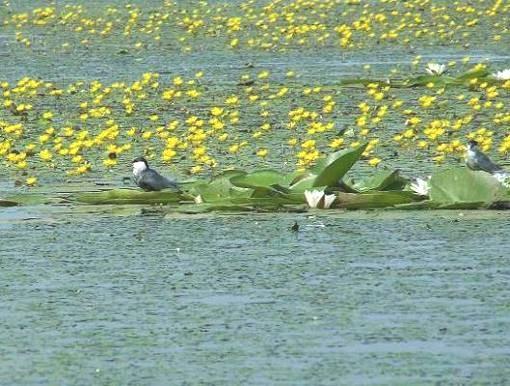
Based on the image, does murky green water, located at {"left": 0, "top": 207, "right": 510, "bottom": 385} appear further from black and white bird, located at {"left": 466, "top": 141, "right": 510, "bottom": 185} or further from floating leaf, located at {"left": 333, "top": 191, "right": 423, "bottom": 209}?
black and white bird, located at {"left": 466, "top": 141, "right": 510, "bottom": 185}

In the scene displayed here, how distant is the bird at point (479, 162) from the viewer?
980 centimetres

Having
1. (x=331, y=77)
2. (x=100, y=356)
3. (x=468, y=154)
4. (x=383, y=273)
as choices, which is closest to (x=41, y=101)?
(x=331, y=77)

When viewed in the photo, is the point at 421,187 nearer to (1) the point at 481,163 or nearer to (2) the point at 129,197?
(1) the point at 481,163

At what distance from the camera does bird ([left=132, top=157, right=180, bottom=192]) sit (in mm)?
9555

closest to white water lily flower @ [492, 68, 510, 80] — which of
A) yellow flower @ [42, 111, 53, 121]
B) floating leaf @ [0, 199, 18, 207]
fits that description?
yellow flower @ [42, 111, 53, 121]

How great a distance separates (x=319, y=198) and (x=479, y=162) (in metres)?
1.27

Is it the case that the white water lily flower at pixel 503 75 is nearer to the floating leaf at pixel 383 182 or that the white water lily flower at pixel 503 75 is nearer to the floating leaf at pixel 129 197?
the floating leaf at pixel 383 182

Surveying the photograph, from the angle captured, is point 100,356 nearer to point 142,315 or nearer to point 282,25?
point 142,315

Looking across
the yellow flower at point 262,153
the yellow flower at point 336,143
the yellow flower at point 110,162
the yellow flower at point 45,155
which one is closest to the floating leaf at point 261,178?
the yellow flower at point 262,153

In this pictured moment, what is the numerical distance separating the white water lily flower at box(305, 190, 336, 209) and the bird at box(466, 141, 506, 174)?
1.19m

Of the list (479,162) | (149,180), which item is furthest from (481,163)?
(149,180)

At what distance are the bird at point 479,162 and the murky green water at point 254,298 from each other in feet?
3.44

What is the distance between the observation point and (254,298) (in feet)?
23.0

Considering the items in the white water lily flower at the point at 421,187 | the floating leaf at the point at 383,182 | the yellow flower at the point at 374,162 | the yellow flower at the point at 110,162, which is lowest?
the yellow flower at the point at 110,162
